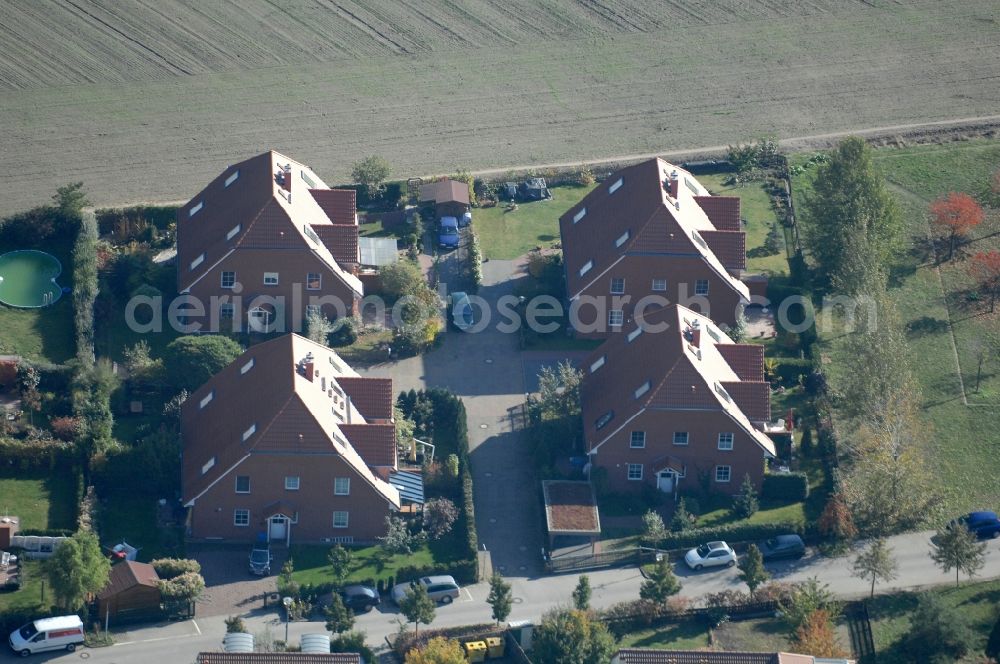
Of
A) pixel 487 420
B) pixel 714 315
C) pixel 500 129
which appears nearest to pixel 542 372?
pixel 487 420

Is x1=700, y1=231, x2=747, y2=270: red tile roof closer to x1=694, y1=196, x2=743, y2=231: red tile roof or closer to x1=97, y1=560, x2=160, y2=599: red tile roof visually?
x1=694, y1=196, x2=743, y2=231: red tile roof

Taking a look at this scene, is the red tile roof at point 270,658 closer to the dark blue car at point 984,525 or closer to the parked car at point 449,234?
the dark blue car at point 984,525

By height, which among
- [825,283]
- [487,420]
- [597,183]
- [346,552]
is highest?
[597,183]

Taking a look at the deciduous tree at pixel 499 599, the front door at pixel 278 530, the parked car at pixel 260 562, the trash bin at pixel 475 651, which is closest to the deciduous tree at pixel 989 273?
the deciduous tree at pixel 499 599

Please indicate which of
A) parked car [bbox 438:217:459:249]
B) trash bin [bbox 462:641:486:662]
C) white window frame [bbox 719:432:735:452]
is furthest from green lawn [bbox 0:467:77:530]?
white window frame [bbox 719:432:735:452]

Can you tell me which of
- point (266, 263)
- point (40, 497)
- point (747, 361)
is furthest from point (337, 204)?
point (40, 497)

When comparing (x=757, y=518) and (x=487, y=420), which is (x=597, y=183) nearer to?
(x=487, y=420)
